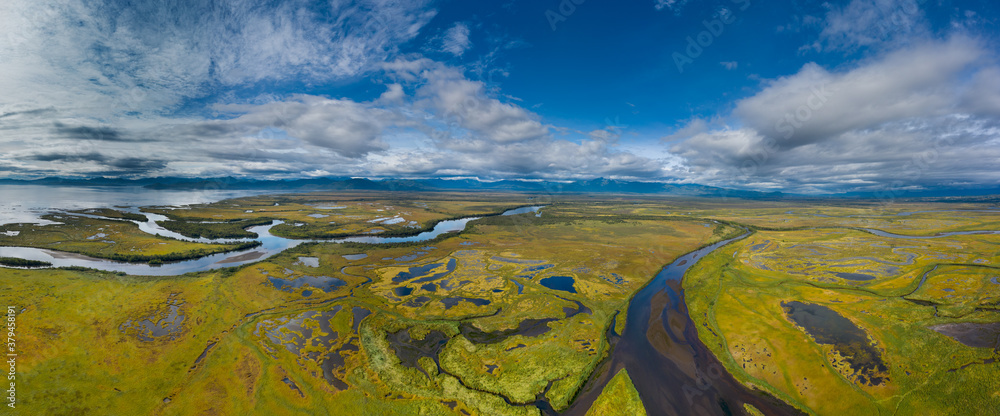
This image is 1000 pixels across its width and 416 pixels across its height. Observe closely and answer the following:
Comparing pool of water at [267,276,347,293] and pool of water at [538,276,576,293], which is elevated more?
pool of water at [538,276,576,293]

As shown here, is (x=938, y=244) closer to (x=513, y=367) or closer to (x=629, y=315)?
(x=629, y=315)

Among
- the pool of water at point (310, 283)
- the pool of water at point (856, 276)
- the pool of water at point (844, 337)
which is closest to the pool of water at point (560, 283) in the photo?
the pool of water at point (844, 337)

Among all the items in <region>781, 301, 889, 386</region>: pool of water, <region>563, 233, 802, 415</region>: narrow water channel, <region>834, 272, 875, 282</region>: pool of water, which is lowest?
<region>563, 233, 802, 415</region>: narrow water channel

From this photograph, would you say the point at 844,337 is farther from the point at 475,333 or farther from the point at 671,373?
the point at 475,333

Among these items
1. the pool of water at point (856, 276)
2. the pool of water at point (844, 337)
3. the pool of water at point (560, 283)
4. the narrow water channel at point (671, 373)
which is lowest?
the narrow water channel at point (671, 373)

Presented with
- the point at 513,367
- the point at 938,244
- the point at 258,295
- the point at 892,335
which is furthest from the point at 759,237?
the point at 258,295

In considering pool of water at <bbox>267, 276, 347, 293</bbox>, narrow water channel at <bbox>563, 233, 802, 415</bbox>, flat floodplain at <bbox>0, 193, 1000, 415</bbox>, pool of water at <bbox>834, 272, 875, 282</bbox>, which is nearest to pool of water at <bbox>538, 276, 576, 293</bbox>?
flat floodplain at <bbox>0, 193, 1000, 415</bbox>

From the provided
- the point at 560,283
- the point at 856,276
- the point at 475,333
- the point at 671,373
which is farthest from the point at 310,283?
the point at 856,276

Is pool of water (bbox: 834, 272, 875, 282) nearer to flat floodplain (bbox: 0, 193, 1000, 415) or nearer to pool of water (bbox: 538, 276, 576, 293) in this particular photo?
flat floodplain (bbox: 0, 193, 1000, 415)

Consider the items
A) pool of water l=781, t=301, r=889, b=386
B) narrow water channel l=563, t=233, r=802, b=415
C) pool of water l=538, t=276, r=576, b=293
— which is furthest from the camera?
pool of water l=538, t=276, r=576, b=293

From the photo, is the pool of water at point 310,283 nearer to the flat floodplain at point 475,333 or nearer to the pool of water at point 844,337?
the flat floodplain at point 475,333
